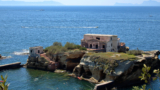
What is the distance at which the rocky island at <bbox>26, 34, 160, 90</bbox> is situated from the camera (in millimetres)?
43638

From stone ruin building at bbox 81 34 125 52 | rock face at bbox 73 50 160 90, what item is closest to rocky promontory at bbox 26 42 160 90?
rock face at bbox 73 50 160 90

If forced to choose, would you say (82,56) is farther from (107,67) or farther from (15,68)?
(15,68)

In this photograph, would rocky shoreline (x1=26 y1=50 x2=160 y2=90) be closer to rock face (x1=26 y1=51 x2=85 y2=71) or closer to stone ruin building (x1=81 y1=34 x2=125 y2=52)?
rock face (x1=26 y1=51 x2=85 y2=71)

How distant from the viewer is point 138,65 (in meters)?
44.4

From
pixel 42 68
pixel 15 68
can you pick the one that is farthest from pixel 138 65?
pixel 15 68

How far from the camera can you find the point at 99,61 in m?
46.0

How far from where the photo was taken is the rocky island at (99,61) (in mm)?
43638

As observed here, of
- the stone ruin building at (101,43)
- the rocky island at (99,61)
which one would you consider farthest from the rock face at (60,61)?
the stone ruin building at (101,43)

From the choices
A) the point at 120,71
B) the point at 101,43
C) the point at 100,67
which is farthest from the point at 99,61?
the point at 101,43

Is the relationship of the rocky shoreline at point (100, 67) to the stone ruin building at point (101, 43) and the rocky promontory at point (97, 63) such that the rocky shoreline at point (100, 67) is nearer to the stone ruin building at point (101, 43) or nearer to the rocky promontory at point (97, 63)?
the rocky promontory at point (97, 63)

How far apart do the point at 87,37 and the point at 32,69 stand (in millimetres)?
16492

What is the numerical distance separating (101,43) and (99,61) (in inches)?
491

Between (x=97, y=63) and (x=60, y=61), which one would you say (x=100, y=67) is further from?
(x=60, y=61)

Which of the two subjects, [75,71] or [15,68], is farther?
[15,68]
